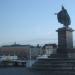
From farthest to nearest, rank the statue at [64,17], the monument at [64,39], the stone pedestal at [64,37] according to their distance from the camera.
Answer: the statue at [64,17]
the stone pedestal at [64,37]
the monument at [64,39]

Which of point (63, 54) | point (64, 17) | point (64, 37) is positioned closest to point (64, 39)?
point (64, 37)

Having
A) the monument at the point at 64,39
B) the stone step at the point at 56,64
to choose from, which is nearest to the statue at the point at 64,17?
the monument at the point at 64,39

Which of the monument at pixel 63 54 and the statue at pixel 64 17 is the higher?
the statue at pixel 64 17

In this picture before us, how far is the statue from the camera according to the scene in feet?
116

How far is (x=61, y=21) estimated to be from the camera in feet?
117

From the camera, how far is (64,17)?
3544 cm

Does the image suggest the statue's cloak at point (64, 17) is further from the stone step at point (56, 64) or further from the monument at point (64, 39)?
the stone step at point (56, 64)

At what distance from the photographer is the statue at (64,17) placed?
35219mm

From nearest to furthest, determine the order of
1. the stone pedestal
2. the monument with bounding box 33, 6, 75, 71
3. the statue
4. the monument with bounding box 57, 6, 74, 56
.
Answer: the monument with bounding box 33, 6, 75, 71, the monument with bounding box 57, 6, 74, 56, the stone pedestal, the statue

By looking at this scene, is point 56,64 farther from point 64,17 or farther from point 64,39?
point 64,17

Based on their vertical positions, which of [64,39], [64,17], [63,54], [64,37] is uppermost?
[64,17]

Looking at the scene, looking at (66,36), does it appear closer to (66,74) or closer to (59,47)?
(59,47)

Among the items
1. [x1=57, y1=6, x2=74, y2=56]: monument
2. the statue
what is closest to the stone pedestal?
[x1=57, y1=6, x2=74, y2=56]: monument

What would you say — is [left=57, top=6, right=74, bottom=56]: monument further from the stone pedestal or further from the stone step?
the stone step
